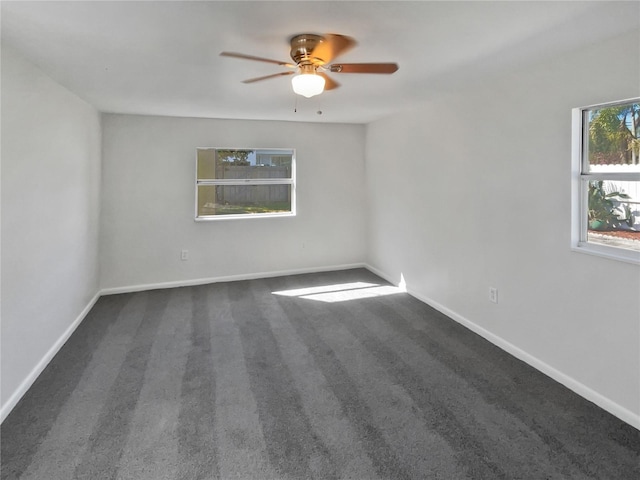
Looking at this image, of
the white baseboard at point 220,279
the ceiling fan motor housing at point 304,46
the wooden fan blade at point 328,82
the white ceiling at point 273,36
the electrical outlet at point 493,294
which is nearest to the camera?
the white ceiling at point 273,36

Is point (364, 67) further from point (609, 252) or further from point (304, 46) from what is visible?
point (609, 252)

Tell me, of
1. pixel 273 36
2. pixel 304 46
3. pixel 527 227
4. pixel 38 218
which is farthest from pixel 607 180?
pixel 38 218

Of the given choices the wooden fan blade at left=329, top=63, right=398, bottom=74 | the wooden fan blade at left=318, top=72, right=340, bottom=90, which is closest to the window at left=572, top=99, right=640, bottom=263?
the wooden fan blade at left=329, top=63, right=398, bottom=74

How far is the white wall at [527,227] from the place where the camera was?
2078 mm

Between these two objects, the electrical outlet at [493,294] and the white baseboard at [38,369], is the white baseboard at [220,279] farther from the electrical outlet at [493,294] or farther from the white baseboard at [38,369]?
the electrical outlet at [493,294]

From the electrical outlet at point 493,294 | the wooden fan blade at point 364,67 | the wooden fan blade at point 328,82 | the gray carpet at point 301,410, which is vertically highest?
the wooden fan blade at point 328,82

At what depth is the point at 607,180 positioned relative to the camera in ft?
7.26

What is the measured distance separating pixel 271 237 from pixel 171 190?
1421mm

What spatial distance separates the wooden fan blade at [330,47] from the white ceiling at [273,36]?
66 mm

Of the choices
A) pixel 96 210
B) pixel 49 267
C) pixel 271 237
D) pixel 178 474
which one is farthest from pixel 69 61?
pixel 271 237

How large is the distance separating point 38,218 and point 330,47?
7.58ft

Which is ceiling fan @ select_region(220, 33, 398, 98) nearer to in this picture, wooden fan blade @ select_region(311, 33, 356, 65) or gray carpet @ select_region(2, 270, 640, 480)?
wooden fan blade @ select_region(311, 33, 356, 65)

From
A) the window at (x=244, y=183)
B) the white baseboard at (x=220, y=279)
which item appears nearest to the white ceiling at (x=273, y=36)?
the window at (x=244, y=183)

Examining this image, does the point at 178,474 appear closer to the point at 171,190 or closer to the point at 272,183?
the point at 171,190
